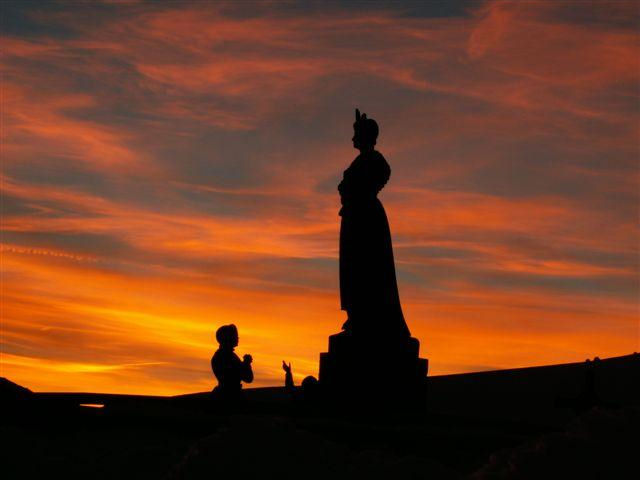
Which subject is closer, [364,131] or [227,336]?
[227,336]

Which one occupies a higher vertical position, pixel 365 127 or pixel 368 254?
pixel 365 127

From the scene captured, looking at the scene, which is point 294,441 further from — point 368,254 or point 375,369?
point 368,254

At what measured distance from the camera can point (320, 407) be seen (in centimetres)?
1558

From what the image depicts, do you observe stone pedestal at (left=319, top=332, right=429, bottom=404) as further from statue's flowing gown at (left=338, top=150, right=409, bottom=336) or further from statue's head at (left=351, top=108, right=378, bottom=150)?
statue's head at (left=351, top=108, right=378, bottom=150)

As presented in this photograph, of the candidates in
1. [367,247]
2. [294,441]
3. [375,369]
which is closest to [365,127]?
[367,247]

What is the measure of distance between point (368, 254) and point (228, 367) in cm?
269

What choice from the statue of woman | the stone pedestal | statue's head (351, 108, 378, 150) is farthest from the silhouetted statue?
statue's head (351, 108, 378, 150)

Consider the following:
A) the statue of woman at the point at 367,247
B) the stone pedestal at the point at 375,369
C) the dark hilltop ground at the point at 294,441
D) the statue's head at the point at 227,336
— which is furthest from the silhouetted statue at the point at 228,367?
the statue of woman at the point at 367,247

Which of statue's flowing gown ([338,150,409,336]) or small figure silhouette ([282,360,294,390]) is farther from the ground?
statue's flowing gown ([338,150,409,336])

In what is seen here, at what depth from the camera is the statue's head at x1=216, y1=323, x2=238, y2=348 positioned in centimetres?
1531

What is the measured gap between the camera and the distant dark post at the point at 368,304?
1547 cm

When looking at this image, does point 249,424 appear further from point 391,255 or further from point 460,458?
point 391,255

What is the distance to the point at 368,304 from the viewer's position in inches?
626

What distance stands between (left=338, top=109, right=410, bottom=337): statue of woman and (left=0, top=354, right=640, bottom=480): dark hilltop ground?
1400 millimetres
